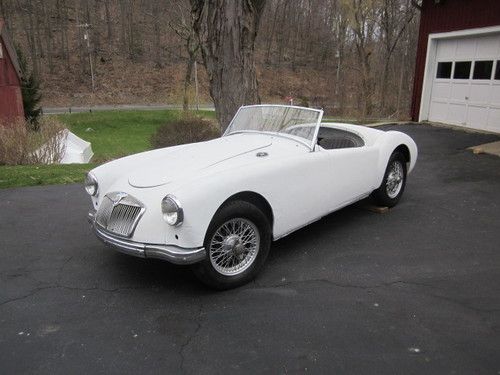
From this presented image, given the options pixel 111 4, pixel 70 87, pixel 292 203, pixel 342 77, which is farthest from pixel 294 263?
pixel 111 4

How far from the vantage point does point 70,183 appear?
742 centimetres

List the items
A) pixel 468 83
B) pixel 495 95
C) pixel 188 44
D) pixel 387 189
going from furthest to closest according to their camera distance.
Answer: pixel 188 44 → pixel 468 83 → pixel 495 95 → pixel 387 189

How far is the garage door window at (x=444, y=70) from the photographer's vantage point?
43.6 ft

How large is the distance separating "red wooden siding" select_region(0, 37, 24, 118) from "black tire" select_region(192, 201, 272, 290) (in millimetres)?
17627

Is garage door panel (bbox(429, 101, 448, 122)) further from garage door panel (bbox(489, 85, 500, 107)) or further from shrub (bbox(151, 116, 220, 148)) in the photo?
shrub (bbox(151, 116, 220, 148))

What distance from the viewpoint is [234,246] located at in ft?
12.1

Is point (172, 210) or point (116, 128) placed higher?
point (172, 210)

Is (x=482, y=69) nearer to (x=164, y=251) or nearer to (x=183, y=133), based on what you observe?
(x=183, y=133)

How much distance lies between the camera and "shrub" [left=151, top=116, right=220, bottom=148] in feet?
42.3

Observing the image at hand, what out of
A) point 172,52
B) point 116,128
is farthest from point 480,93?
point 172,52

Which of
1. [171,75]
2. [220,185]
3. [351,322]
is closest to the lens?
[351,322]

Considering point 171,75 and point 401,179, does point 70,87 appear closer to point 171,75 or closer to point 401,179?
point 171,75

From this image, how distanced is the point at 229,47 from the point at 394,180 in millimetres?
3865

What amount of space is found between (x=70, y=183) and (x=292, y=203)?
4.78m
